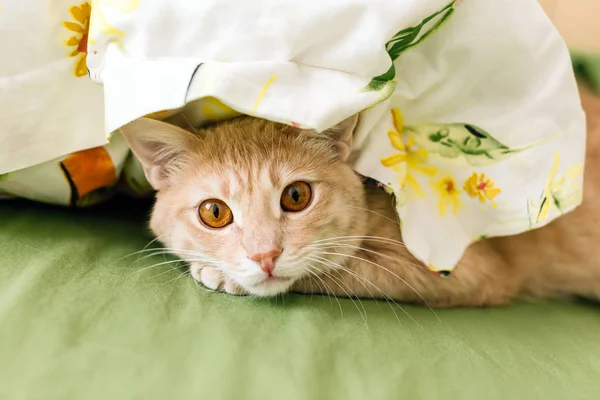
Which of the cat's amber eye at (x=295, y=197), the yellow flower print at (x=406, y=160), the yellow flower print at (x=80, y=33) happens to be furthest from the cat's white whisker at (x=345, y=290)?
the yellow flower print at (x=80, y=33)

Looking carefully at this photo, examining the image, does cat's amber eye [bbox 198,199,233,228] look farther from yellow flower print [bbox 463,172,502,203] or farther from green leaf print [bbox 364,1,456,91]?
yellow flower print [bbox 463,172,502,203]

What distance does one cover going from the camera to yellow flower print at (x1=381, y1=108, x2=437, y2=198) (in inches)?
38.1

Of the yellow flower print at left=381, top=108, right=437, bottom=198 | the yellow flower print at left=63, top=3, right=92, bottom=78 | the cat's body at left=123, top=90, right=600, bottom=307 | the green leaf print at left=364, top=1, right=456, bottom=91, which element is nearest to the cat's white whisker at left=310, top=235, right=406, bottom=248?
the cat's body at left=123, top=90, right=600, bottom=307

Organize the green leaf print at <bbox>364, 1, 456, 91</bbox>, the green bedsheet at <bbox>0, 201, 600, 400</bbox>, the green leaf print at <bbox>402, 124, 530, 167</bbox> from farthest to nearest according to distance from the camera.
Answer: the green leaf print at <bbox>402, 124, 530, 167</bbox> → the green leaf print at <bbox>364, 1, 456, 91</bbox> → the green bedsheet at <bbox>0, 201, 600, 400</bbox>

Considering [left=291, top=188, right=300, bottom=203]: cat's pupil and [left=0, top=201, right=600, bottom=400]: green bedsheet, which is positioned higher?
[left=291, top=188, right=300, bottom=203]: cat's pupil

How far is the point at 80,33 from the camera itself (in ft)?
3.16

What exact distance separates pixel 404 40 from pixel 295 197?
1.13ft

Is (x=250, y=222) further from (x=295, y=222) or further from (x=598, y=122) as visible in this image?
(x=598, y=122)

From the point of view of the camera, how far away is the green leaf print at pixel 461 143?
1023mm

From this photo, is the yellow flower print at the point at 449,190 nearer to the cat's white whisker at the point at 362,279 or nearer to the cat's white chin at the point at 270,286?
the cat's white whisker at the point at 362,279

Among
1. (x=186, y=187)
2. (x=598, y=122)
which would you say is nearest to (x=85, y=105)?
(x=186, y=187)

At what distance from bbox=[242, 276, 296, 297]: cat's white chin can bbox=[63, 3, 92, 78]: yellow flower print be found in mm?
533

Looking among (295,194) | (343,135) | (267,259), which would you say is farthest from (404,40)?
(267,259)

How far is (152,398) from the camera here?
628 millimetres
